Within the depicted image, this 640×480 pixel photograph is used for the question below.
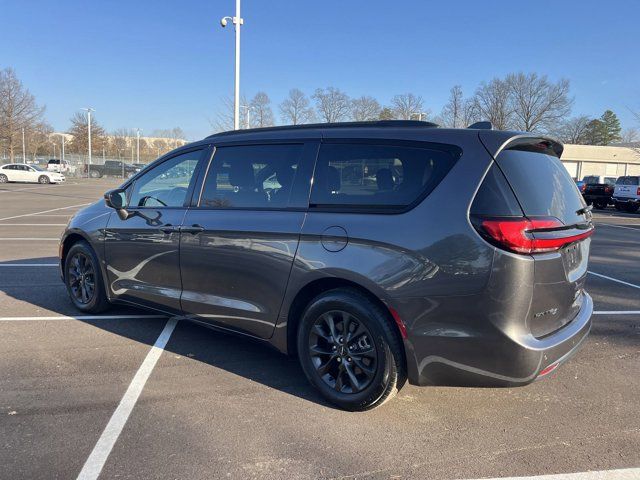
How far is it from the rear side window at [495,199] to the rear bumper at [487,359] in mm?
667

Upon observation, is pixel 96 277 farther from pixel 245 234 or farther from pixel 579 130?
pixel 579 130

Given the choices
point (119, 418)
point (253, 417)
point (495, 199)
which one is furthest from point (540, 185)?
point (119, 418)

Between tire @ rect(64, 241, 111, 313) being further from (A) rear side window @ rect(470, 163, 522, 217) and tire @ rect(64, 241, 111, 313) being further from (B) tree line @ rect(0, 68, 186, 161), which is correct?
(B) tree line @ rect(0, 68, 186, 161)

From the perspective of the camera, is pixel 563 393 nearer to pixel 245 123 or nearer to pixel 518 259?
Answer: pixel 518 259

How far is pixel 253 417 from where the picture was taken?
127 inches

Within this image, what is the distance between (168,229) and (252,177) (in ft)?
3.03

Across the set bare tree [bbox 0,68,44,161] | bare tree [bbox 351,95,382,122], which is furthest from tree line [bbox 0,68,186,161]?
bare tree [bbox 351,95,382,122]

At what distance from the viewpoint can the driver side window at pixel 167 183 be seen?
4.33m

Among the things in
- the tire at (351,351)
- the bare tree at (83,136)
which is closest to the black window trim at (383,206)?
the tire at (351,351)

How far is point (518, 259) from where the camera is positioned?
2.72 m

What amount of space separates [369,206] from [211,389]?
5.78ft

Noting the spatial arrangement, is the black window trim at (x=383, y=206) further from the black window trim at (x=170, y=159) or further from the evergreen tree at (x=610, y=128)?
the evergreen tree at (x=610, y=128)

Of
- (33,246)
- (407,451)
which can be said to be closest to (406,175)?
(407,451)

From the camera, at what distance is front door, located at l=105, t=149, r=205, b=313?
425cm
